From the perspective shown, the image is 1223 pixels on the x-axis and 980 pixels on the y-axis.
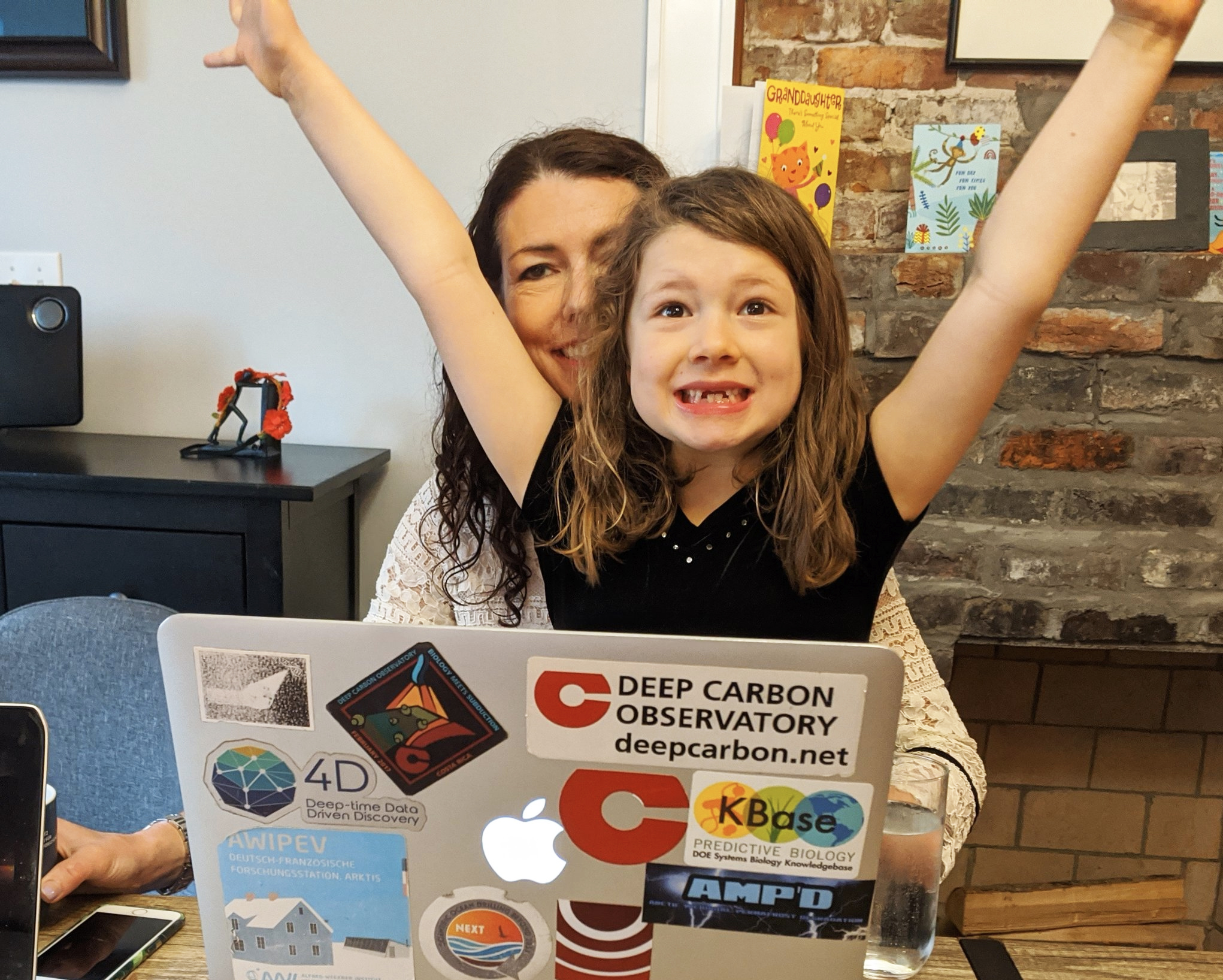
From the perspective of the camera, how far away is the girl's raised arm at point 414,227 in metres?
0.76

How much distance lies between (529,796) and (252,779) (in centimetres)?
15

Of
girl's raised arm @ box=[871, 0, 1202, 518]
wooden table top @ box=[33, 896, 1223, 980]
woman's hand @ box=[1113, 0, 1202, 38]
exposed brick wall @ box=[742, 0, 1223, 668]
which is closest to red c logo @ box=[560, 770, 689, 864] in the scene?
wooden table top @ box=[33, 896, 1223, 980]

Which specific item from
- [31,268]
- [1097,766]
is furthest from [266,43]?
[1097,766]

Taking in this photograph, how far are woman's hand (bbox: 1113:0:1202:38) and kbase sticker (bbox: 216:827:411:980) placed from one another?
0.65 metres

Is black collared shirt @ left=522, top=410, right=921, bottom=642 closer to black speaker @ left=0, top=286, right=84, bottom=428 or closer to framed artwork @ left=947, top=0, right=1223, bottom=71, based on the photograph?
framed artwork @ left=947, top=0, right=1223, bottom=71

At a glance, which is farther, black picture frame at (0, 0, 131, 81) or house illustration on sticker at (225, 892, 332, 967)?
black picture frame at (0, 0, 131, 81)

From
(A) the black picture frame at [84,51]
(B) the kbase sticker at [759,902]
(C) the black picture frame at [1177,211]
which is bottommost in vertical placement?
(B) the kbase sticker at [759,902]

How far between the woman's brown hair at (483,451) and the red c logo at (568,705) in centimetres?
53

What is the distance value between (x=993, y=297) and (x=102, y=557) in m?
1.34

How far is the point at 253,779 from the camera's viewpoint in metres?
0.50

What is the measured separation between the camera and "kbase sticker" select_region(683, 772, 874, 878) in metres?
0.47

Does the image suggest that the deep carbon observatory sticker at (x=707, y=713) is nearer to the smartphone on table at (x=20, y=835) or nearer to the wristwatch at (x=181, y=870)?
the smartphone on table at (x=20, y=835)

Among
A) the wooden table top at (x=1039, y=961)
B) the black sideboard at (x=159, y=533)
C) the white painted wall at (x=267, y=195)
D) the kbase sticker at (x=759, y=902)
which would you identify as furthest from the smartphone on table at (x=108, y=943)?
the white painted wall at (x=267, y=195)

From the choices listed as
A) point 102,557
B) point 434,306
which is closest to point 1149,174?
point 434,306
